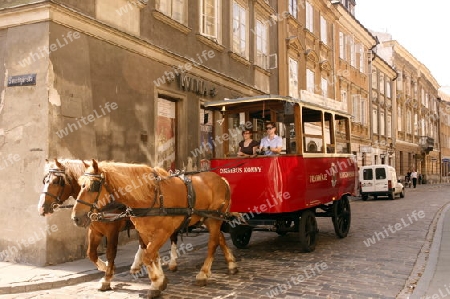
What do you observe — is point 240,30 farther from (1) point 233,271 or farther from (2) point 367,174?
(2) point 367,174

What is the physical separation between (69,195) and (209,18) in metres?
9.76

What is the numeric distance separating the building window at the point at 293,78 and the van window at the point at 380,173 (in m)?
7.26

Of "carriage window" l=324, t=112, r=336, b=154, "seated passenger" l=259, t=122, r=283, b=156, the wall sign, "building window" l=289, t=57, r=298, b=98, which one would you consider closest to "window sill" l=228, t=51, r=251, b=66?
"building window" l=289, t=57, r=298, b=98

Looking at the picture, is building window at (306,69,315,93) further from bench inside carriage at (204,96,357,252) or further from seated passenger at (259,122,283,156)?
seated passenger at (259,122,283,156)

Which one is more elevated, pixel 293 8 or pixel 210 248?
pixel 293 8

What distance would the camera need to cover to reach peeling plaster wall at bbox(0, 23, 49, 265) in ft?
26.0

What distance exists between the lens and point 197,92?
12883mm

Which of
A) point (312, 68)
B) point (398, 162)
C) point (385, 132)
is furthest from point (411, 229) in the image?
point (398, 162)

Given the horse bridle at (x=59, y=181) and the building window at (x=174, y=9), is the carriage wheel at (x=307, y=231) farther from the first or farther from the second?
the building window at (x=174, y=9)

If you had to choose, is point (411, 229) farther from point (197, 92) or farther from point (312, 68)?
point (312, 68)

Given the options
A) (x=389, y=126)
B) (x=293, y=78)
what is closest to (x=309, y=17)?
(x=293, y=78)

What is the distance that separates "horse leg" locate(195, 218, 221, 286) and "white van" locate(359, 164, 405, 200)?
1918 centimetres

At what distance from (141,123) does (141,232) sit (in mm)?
5397

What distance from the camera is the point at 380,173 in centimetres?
2448
